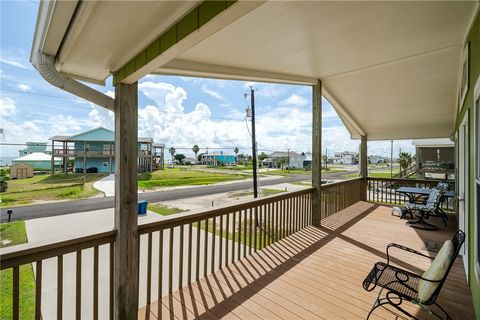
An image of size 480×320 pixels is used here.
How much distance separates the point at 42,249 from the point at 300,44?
3235 millimetres

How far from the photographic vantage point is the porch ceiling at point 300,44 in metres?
1.42

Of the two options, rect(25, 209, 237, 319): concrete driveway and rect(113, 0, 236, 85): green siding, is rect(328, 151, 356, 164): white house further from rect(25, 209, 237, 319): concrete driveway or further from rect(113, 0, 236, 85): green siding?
rect(113, 0, 236, 85): green siding

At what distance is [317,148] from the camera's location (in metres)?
4.98

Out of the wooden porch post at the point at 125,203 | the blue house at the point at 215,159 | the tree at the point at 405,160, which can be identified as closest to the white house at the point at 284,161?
the blue house at the point at 215,159

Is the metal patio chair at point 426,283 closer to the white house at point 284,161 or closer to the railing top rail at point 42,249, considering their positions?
the railing top rail at point 42,249

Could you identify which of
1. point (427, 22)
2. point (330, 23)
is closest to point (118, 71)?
point (330, 23)

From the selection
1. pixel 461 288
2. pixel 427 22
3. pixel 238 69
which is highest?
pixel 427 22

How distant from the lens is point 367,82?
5.02 meters

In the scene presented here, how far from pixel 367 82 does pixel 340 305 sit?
4.38 meters

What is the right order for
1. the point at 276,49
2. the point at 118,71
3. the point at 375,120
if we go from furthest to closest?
the point at 375,120 < the point at 276,49 < the point at 118,71

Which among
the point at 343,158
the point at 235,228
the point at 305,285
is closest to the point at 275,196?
the point at 235,228

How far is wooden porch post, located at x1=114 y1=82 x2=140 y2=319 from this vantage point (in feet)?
6.58

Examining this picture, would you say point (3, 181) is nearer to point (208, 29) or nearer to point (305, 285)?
point (305, 285)

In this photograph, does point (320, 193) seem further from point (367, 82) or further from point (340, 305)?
point (340, 305)
